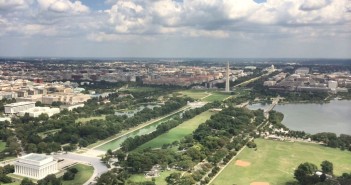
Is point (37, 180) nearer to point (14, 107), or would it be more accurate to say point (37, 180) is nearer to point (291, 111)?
point (14, 107)

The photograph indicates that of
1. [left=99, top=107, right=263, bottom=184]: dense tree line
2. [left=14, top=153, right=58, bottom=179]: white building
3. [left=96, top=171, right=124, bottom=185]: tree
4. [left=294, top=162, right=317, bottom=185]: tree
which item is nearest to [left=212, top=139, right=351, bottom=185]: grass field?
[left=294, top=162, right=317, bottom=185]: tree

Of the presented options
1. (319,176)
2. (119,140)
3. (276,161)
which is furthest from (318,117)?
(319,176)

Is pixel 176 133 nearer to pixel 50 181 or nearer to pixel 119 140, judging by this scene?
→ pixel 119 140

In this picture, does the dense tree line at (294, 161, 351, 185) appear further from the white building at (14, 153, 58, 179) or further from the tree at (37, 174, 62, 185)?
the white building at (14, 153, 58, 179)

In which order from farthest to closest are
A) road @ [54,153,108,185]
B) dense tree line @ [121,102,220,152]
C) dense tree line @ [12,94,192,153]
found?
dense tree line @ [12,94,192,153]
dense tree line @ [121,102,220,152]
road @ [54,153,108,185]

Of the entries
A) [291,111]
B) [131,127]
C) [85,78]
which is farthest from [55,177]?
[85,78]

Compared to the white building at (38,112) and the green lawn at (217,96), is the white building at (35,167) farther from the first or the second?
the green lawn at (217,96)

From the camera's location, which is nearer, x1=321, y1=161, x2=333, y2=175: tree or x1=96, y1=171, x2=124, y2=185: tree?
x1=96, y1=171, x2=124, y2=185: tree
